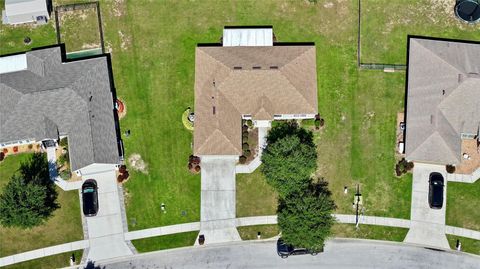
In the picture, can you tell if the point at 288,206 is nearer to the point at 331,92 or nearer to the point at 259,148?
the point at 259,148

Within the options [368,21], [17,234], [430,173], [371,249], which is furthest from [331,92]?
[17,234]

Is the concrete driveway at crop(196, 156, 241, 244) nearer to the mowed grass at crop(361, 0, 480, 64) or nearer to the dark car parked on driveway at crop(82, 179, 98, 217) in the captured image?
the dark car parked on driveway at crop(82, 179, 98, 217)

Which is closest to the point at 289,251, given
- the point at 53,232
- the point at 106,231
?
the point at 106,231

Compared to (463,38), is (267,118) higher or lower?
lower

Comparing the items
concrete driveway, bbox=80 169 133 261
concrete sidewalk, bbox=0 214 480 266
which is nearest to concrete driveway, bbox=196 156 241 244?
concrete sidewalk, bbox=0 214 480 266

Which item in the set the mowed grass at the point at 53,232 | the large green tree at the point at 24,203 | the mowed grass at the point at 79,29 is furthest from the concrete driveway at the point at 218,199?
the mowed grass at the point at 79,29
